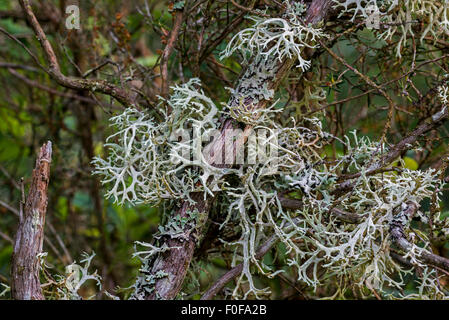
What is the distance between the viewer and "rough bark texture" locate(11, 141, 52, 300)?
84 cm

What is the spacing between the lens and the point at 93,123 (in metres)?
2.15

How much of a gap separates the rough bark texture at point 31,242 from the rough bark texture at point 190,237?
0.22 metres

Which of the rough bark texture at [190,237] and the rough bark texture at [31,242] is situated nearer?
the rough bark texture at [31,242]

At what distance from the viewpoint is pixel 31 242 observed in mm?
852

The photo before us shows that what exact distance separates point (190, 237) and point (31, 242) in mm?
298

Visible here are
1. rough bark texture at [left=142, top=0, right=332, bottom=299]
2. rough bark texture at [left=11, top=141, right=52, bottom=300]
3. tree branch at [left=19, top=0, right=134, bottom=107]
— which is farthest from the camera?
tree branch at [left=19, top=0, right=134, bottom=107]

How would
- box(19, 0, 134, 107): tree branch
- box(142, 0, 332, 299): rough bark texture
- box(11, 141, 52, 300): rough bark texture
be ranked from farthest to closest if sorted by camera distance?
box(19, 0, 134, 107): tree branch < box(142, 0, 332, 299): rough bark texture < box(11, 141, 52, 300): rough bark texture

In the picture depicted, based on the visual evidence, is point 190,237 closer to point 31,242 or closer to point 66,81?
point 31,242

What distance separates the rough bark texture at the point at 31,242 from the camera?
2.75 ft

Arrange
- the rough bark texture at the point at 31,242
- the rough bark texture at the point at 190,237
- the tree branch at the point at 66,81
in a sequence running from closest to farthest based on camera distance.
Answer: the rough bark texture at the point at 31,242, the rough bark texture at the point at 190,237, the tree branch at the point at 66,81

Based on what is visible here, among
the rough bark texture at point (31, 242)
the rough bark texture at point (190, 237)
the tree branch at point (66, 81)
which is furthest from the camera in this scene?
the tree branch at point (66, 81)

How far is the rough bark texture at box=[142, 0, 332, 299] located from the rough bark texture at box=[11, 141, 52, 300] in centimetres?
22

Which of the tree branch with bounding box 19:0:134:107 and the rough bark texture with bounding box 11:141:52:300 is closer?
the rough bark texture with bounding box 11:141:52:300

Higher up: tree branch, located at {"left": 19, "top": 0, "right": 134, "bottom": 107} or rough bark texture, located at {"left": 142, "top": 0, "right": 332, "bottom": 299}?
→ tree branch, located at {"left": 19, "top": 0, "right": 134, "bottom": 107}
